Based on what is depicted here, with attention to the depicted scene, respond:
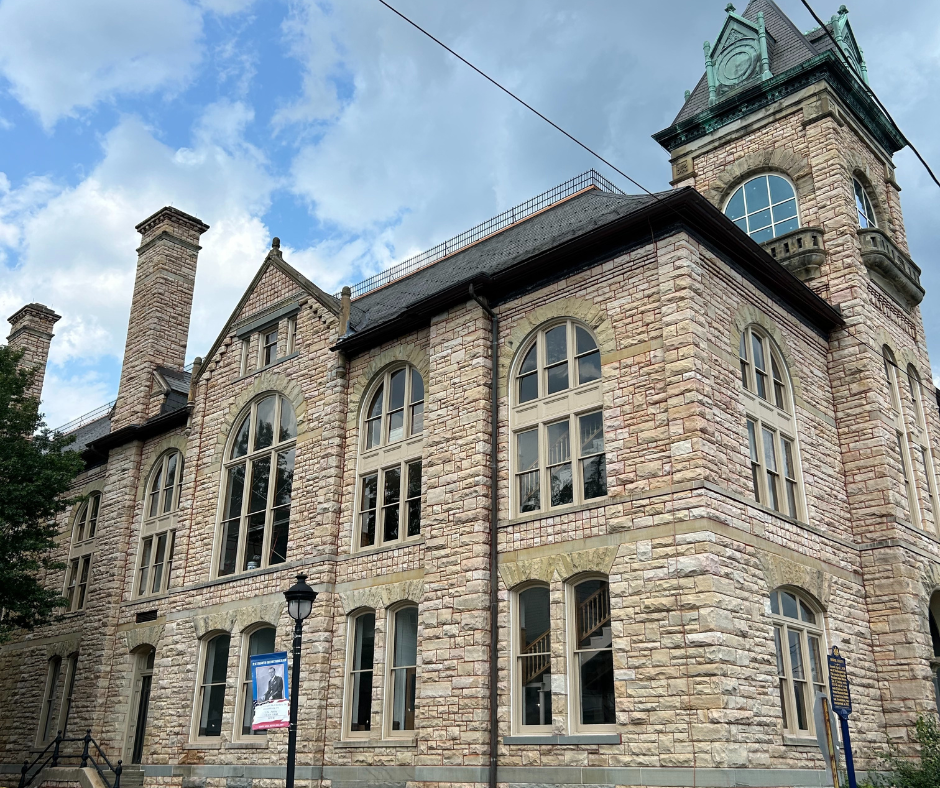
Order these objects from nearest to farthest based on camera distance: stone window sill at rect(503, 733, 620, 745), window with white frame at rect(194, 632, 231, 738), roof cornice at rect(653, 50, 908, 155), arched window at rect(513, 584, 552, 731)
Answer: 1. stone window sill at rect(503, 733, 620, 745)
2. arched window at rect(513, 584, 552, 731)
3. window with white frame at rect(194, 632, 231, 738)
4. roof cornice at rect(653, 50, 908, 155)

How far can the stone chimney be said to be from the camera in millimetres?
41281

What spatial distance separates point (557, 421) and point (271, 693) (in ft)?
23.7

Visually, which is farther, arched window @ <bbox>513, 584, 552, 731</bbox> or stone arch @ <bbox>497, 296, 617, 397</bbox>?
stone arch @ <bbox>497, 296, 617, 397</bbox>

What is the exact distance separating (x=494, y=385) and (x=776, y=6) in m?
16.5

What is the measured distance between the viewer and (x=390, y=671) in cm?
1848

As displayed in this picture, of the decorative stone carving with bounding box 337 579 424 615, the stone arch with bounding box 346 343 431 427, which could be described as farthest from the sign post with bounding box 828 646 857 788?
the stone arch with bounding box 346 343 431 427

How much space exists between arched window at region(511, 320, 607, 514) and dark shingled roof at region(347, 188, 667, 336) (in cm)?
198

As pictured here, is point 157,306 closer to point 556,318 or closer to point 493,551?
point 556,318

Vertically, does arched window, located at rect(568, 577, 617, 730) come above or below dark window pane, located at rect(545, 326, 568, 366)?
below

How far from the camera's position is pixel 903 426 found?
21.3 meters

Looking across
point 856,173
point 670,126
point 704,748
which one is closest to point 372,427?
point 704,748

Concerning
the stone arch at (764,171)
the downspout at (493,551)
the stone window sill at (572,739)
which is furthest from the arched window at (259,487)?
the stone arch at (764,171)

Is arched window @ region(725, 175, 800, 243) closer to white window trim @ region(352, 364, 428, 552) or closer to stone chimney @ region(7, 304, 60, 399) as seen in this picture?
white window trim @ region(352, 364, 428, 552)

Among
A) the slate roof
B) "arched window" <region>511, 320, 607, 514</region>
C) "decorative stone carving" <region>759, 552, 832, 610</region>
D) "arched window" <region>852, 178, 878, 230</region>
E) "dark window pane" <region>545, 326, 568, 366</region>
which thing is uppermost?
the slate roof
